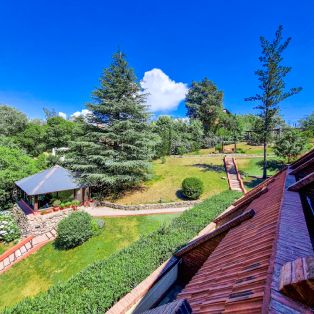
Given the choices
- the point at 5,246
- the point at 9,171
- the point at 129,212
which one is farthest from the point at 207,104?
the point at 5,246

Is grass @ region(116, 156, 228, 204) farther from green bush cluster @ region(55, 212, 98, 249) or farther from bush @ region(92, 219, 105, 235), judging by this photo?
green bush cluster @ region(55, 212, 98, 249)

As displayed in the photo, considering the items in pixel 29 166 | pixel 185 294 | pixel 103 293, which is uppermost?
pixel 29 166

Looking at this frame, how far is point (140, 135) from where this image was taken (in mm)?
19688

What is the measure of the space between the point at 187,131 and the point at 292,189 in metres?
36.3

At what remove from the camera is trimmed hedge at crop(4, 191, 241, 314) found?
6113mm

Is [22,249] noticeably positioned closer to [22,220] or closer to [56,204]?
[22,220]

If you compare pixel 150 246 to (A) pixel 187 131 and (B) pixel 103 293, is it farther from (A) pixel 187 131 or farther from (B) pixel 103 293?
(A) pixel 187 131

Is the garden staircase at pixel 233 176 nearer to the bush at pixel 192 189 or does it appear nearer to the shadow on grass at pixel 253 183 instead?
the shadow on grass at pixel 253 183

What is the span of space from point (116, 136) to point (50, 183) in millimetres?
6977

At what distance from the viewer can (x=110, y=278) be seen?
722 centimetres

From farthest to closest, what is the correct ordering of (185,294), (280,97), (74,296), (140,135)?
(280,97) < (140,135) < (74,296) < (185,294)

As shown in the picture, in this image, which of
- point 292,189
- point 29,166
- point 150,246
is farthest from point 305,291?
point 29,166

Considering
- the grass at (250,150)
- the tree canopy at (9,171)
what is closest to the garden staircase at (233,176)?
the grass at (250,150)

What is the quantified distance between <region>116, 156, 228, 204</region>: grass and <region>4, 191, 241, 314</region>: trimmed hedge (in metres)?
8.31
